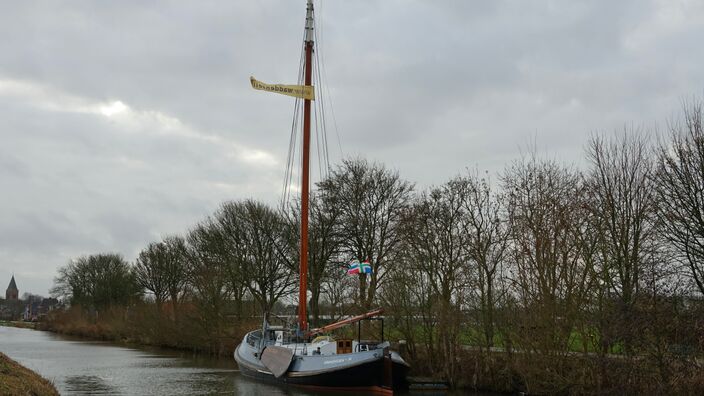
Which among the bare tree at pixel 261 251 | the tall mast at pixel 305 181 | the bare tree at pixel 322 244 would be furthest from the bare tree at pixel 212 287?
the tall mast at pixel 305 181

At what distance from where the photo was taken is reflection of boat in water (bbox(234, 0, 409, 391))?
2573 cm

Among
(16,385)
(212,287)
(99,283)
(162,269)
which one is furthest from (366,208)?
(99,283)

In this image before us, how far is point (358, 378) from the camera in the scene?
25.9 m

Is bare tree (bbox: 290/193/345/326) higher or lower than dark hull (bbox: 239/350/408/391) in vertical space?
higher

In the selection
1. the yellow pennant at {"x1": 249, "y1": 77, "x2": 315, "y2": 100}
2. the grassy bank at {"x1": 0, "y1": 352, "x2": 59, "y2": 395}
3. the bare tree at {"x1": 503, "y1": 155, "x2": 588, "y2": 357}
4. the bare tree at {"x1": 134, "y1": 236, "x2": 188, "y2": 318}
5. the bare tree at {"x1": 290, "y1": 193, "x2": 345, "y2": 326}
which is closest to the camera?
the grassy bank at {"x1": 0, "y1": 352, "x2": 59, "y2": 395}

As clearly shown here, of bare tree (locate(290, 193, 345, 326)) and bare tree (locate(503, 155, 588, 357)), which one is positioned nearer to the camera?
bare tree (locate(503, 155, 588, 357))

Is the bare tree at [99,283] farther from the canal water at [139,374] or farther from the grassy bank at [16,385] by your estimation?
the grassy bank at [16,385]

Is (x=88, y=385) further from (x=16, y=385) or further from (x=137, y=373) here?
(x=16, y=385)

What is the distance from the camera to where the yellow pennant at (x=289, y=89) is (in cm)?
3058

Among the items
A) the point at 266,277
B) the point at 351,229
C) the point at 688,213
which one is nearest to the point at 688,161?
the point at 688,213

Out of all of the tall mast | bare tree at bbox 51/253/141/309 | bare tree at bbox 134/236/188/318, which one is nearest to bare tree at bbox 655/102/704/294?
the tall mast

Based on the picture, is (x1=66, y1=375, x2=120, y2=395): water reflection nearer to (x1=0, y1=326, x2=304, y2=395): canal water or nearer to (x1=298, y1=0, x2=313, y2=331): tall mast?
(x1=0, y1=326, x2=304, y2=395): canal water

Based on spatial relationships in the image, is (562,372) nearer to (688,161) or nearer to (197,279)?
(688,161)

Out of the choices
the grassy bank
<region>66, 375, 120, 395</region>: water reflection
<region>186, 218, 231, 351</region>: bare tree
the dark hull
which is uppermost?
<region>186, 218, 231, 351</region>: bare tree
